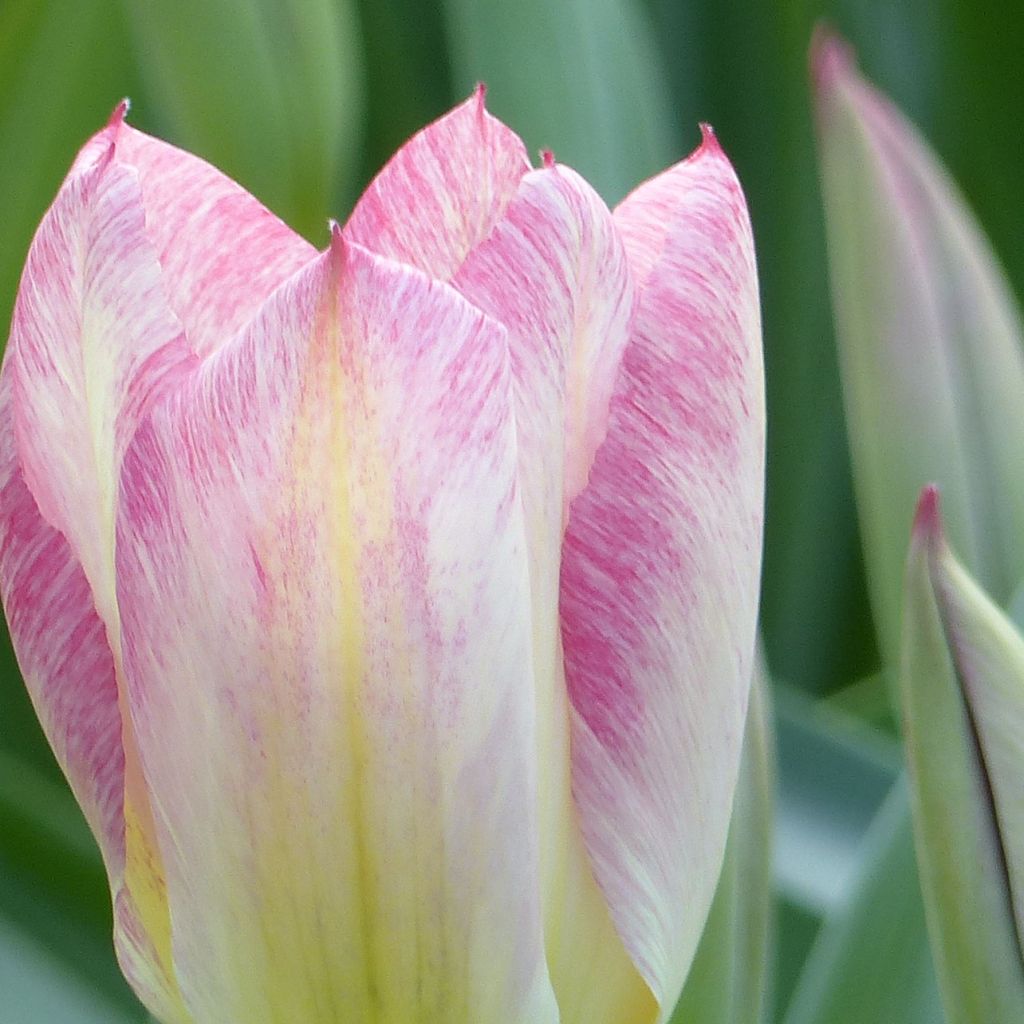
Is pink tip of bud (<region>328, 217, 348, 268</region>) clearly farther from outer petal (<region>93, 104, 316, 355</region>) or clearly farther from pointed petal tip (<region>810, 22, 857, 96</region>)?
pointed petal tip (<region>810, 22, 857, 96</region>)

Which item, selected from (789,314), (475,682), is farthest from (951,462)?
(789,314)

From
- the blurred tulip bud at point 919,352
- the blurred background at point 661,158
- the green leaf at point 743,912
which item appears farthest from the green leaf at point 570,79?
the green leaf at point 743,912

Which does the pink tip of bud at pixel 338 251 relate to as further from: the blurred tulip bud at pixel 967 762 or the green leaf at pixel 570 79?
the green leaf at pixel 570 79

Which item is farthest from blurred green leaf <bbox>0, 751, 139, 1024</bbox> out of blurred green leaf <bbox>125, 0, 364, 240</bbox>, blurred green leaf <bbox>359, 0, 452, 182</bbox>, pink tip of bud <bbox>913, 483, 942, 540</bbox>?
blurred green leaf <bbox>359, 0, 452, 182</bbox>

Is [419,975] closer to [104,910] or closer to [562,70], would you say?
[104,910]

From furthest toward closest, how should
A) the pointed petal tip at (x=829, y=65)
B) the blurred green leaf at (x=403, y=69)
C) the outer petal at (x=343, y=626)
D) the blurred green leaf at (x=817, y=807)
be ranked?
1. the blurred green leaf at (x=403, y=69)
2. the blurred green leaf at (x=817, y=807)
3. the pointed petal tip at (x=829, y=65)
4. the outer petal at (x=343, y=626)

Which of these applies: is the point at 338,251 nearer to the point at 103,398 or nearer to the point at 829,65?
the point at 103,398
